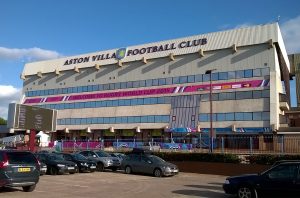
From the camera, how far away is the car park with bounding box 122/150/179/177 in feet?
77.3

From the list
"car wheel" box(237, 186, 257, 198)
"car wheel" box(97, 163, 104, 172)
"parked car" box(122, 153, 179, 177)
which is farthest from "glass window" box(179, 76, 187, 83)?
"car wheel" box(237, 186, 257, 198)

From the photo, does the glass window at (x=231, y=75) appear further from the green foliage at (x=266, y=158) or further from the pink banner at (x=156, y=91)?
the green foliage at (x=266, y=158)

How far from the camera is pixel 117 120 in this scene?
63.3m

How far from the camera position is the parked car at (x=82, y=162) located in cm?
2500

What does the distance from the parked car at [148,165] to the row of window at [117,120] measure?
3324 centimetres

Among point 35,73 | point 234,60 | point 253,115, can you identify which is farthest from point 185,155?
point 35,73

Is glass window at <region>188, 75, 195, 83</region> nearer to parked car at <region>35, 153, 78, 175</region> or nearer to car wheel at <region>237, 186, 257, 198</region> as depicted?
parked car at <region>35, 153, 78, 175</region>

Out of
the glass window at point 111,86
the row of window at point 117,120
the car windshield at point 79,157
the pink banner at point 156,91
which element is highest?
the glass window at point 111,86

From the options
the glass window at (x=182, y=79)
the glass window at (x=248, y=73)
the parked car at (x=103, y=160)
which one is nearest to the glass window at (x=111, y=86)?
the glass window at (x=182, y=79)

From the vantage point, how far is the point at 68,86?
7188 cm

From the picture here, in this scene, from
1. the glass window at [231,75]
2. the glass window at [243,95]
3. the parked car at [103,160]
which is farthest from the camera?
the glass window at [231,75]

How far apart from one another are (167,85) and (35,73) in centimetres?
3137

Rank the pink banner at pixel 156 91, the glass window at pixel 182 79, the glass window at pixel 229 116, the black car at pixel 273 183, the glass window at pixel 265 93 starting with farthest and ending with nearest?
the glass window at pixel 182 79 < the glass window at pixel 229 116 < the pink banner at pixel 156 91 < the glass window at pixel 265 93 < the black car at pixel 273 183

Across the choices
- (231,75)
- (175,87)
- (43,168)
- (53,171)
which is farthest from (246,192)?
(175,87)
